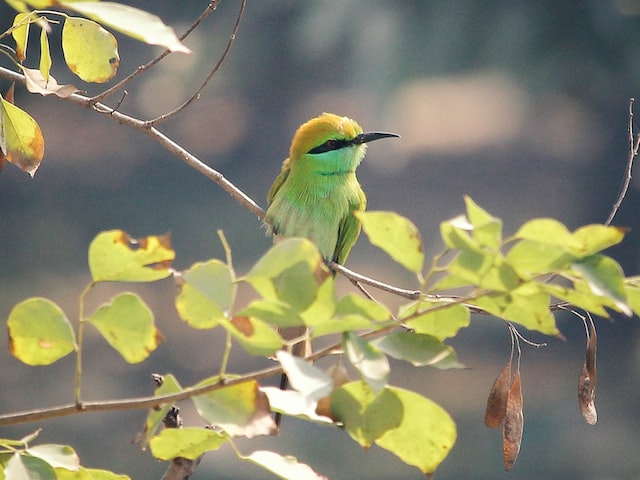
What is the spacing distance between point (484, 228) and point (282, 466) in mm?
194

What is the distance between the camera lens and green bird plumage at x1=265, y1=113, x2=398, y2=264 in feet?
5.72

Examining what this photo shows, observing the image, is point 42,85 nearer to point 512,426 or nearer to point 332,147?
point 512,426

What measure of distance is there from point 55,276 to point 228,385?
4.04 m

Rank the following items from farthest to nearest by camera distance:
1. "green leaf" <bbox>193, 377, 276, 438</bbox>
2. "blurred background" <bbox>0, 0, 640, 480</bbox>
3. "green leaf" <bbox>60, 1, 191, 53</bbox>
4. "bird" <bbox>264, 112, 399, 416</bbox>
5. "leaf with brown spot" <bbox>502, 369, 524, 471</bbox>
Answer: "blurred background" <bbox>0, 0, 640, 480</bbox> < "bird" <bbox>264, 112, 399, 416</bbox> < "leaf with brown spot" <bbox>502, 369, 524, 471</bbox> < "green leaf" <bbox>193, 377, 276, 438</bbox> < "green leaf" <bbox>60, 1, 191, 53</bbox>

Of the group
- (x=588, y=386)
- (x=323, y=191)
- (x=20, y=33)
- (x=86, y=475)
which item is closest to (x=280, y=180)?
(x=323, y=191)

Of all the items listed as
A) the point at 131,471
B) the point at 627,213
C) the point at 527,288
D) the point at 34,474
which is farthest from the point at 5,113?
the point at 627,213

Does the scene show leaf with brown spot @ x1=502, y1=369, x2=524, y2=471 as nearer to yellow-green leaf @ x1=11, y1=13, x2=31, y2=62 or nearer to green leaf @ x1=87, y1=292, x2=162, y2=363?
green leaf @ x1=87, y1=292, x2=162, y2=363

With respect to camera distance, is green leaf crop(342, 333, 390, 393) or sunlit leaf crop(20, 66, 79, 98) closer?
green leaf crop(342, 333, 390, 393)

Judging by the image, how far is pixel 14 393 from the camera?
14.2ft

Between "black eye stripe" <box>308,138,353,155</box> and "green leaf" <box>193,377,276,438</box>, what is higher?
"green leaf" <box>193,377,276,438</box>

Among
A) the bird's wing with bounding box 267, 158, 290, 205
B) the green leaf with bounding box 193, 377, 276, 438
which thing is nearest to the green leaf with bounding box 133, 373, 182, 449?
the green leaf with bounding box 193, 377, 276, 438

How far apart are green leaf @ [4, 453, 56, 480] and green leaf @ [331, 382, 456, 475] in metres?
0.17

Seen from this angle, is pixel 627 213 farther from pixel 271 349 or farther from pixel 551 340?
pixel 271 349

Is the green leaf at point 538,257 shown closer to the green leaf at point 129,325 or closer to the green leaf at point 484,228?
the green leaf at point 484,228
